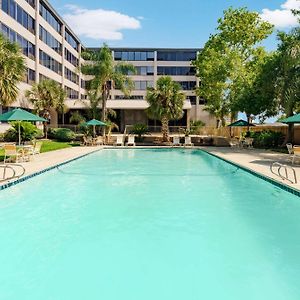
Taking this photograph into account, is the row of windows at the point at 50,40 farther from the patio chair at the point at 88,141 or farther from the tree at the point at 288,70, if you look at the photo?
the tree at the point at 288,70

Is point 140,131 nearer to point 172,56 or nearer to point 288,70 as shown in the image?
point 288,70

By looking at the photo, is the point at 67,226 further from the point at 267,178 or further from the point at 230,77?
the point at 230,77

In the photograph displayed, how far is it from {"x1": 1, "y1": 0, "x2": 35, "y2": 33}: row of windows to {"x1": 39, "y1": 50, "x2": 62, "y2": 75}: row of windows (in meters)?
3.96

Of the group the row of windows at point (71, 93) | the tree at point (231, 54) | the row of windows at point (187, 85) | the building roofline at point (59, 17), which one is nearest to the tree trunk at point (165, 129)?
the tree at point (231, 54)

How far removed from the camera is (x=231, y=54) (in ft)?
128

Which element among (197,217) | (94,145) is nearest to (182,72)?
(94,145)

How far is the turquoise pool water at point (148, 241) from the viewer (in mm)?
5453

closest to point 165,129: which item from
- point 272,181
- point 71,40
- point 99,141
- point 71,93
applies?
point 99,141

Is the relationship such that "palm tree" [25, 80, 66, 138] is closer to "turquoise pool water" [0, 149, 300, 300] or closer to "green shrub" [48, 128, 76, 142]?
"green shrub" [48, 128, 76, 142]

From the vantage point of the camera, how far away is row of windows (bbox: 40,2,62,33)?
41.8 meters

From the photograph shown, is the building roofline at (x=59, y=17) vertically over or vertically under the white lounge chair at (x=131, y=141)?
over

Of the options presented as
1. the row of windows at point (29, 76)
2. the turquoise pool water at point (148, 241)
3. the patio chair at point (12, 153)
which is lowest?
the turquoise pool water at point (148, 241)

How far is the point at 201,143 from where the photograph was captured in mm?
36219

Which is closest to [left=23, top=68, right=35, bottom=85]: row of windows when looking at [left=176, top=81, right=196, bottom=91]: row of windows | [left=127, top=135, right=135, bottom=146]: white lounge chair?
[left=127, top=135, right=135, bottom=146]: white lounge chair
